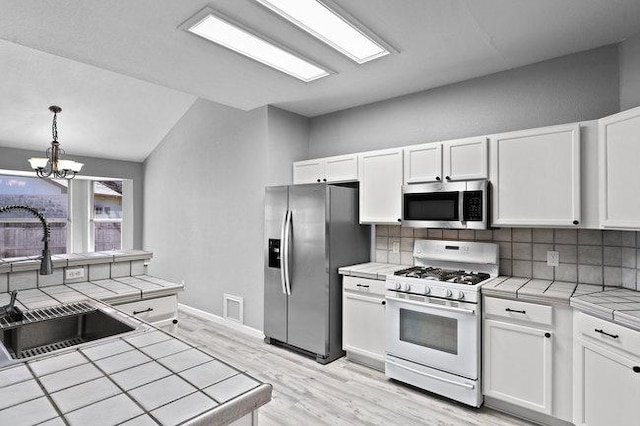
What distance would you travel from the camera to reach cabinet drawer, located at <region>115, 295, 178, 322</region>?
2146 mm

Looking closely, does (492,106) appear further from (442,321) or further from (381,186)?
(442,321)

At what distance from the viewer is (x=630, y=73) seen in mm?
2422

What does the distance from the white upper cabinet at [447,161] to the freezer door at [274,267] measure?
131 centimetres

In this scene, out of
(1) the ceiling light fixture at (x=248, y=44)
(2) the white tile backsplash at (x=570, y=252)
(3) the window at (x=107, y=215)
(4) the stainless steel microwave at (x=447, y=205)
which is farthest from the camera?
(3) the window at (x=107, y=215)

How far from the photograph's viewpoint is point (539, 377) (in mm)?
2324

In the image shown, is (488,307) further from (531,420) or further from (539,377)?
(531,420)

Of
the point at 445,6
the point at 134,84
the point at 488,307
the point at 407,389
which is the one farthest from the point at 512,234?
the point at 134,84

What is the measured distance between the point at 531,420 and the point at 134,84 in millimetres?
5252

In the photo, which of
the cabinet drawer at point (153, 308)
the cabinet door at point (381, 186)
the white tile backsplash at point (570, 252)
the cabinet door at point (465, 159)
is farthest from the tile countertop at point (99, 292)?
the white tile backsplash at point (570, 252)

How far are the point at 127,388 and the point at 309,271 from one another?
8.41 ft

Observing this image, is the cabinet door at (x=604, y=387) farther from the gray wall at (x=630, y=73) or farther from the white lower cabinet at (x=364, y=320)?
the gray wall at (x=630, y=73)

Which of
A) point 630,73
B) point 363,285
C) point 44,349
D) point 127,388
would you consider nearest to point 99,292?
point 44,349

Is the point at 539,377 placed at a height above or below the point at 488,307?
below

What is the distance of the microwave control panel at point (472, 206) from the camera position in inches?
108
